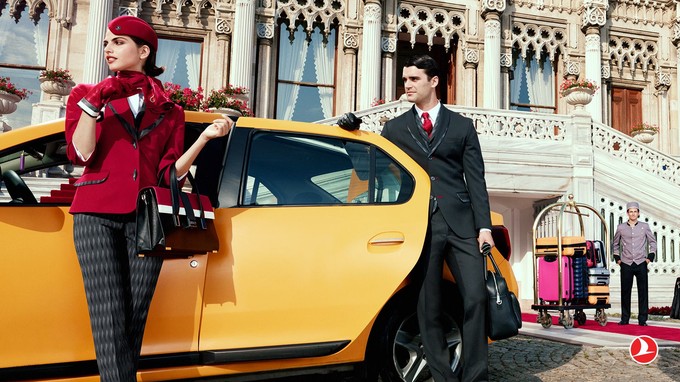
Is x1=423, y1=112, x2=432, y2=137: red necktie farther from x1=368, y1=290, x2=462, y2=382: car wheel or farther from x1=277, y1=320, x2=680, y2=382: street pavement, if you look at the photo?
x1=277, y1=320, x2=680, y2=382: street pavement

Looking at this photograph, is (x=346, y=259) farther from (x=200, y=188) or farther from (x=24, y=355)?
(x=24, y=355)

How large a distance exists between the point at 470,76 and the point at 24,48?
12.5 metres

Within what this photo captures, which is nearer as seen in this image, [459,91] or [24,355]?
[24,355]

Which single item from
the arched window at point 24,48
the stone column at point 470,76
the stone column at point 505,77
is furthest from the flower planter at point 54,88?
the stone column at point 505,77

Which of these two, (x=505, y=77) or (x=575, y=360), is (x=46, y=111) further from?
(x=505, y=77)

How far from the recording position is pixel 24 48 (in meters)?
14.9

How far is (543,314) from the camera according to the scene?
26.8 ft

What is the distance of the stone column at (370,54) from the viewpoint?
15.9 m

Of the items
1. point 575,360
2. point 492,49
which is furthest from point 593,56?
point 575,360

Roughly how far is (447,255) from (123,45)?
2031 mm

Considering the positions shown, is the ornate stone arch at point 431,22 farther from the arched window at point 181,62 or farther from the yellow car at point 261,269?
the yellow car at point 261,269

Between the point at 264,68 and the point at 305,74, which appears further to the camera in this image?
the point at 305,74

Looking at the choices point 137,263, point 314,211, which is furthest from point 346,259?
point 137,263

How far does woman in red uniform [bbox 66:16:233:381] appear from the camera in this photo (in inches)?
90.9
